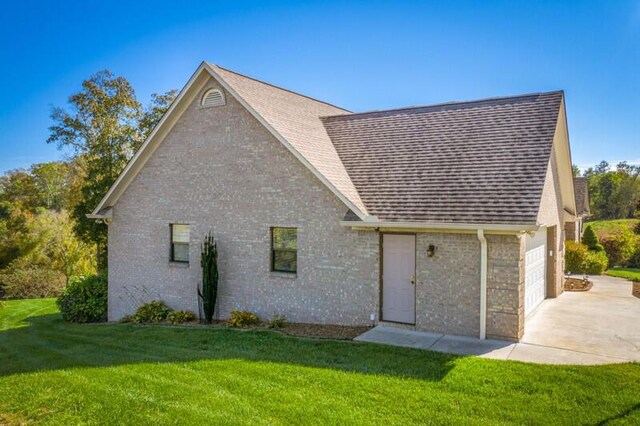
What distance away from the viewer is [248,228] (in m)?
14.3

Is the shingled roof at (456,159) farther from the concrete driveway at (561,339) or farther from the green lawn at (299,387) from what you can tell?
the green lawn at (299,387)

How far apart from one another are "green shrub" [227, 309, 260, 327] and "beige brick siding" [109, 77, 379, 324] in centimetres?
40

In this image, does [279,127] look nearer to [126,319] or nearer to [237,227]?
[237,227]

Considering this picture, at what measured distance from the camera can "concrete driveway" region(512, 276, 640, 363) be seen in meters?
9.63

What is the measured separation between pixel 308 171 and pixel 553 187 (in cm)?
855

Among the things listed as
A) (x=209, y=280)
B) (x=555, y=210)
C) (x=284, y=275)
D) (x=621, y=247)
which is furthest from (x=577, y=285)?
(x=621, y=247)

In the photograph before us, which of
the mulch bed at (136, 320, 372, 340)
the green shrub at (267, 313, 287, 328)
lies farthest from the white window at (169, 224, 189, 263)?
the green shrub at (267, 313, 287, 328)

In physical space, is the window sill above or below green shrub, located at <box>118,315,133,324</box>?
above

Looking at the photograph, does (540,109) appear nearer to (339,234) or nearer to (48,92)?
(339,234)

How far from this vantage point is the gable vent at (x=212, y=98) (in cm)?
1487

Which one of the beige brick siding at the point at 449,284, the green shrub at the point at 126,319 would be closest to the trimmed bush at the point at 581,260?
the beige brick siding at the point at 449,284

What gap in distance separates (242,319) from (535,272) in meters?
9.26

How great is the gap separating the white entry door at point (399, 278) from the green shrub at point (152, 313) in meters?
8.03

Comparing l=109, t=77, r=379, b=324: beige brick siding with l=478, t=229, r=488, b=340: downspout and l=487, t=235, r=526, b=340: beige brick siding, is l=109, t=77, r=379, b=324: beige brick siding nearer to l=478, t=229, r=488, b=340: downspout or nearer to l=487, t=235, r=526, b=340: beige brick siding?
l=478, t=229, r=488, b=340: downspout
